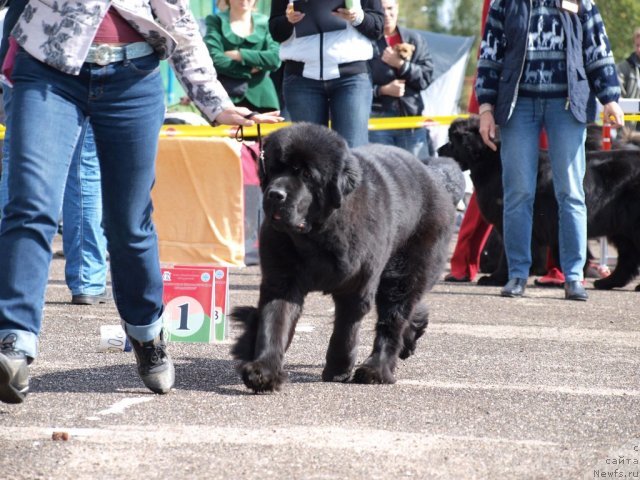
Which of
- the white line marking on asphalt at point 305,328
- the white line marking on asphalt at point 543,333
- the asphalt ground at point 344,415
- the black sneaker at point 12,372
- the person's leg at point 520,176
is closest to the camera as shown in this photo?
the asphalt ground at point 344,415

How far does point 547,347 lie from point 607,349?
0.91ft

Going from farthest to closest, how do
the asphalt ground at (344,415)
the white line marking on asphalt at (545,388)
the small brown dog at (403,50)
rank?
1. the small brown dog at (403,50)
2. the white line marking on asphalt at (545,388)
3. the asphalt ground at (344,415)

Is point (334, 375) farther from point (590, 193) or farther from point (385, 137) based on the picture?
point (385, 137)

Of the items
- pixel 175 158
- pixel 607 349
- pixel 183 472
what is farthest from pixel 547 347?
pixel 175 158

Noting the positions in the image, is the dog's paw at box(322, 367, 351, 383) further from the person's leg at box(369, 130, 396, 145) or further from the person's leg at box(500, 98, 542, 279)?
the person's leg at box(369, 130, 396, 145)

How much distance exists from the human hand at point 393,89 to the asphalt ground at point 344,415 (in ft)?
13.5

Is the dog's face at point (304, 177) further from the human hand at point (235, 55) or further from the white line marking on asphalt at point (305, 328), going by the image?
the human hand at point (235, 55)

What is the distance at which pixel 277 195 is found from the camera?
3.95 metres

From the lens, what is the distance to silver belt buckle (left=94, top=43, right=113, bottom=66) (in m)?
3.54

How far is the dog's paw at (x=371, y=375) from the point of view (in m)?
4.31

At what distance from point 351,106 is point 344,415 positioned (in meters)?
3.07

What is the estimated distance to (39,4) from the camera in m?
3.52

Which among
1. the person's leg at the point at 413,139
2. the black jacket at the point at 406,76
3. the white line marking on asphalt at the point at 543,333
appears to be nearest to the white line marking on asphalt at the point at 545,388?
the white line marking on asphalt at the point at 543,333

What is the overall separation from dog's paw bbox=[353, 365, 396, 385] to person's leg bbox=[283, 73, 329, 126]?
2.44 meters
